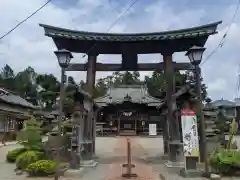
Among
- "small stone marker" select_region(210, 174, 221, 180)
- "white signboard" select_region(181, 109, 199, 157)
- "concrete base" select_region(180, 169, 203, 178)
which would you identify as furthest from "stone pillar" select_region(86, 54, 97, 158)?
"small stone marker" select_region(210, 174, 221, 180)

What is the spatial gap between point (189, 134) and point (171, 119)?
3.25 metres

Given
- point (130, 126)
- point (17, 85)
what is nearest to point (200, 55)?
point (130, 126)

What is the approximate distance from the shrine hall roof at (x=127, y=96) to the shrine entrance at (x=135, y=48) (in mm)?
25674

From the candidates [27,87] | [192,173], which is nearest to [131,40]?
[192,173]

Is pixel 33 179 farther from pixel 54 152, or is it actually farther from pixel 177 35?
pixel 177 35

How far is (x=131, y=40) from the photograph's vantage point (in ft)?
45.4

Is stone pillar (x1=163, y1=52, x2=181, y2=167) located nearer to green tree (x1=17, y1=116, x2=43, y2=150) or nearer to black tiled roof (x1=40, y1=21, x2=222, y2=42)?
black tiled roof (x1=40, y1=21, x2=222, y2=42)

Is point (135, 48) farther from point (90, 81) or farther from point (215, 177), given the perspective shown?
point (215, 177)

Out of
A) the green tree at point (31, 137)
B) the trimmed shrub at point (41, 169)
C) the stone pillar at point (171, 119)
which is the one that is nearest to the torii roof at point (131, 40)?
the stone pillar at point (171, 119)

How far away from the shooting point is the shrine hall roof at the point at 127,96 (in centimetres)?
4194

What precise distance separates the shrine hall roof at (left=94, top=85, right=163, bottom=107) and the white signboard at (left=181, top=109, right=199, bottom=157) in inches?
1144

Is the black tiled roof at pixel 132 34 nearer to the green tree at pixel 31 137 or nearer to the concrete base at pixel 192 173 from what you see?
the green tree at pixel 31 137

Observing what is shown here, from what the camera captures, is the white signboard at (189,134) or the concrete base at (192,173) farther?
the white signboard at (189,134)

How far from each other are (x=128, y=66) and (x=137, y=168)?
16.2 feet
